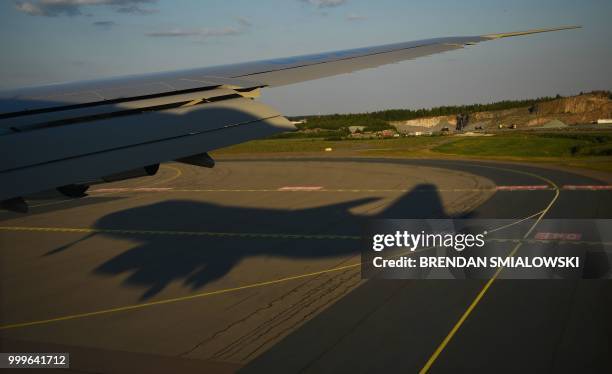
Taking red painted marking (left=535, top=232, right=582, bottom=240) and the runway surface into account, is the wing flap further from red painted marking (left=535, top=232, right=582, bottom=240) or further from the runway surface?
red painted marking (left=535, top=232, right=582, bottom=240)

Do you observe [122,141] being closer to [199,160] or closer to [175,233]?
[199,160]

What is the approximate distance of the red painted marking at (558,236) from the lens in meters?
23.0

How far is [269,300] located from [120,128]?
11.5 m

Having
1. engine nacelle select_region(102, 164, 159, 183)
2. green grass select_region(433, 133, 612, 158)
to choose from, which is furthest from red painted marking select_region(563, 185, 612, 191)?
engine nacelle select_region(102, 164, 159, 183)

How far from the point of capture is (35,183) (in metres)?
4.54

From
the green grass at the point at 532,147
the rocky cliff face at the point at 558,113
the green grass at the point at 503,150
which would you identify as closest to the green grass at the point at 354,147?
the green grass at the point at 503,150

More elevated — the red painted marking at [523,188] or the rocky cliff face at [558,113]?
the rocky cliff face at [558,113]

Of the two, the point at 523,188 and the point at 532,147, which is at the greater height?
the point at 532,147

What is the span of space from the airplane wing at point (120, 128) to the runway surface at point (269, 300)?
0.86 m

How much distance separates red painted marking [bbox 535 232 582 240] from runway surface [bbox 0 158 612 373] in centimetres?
382

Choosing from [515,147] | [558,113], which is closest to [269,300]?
[515,147]

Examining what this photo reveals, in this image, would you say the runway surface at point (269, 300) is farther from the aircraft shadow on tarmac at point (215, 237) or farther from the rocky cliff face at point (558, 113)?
the rocky cliff face at point (558, 113)

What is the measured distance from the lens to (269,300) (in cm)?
1631

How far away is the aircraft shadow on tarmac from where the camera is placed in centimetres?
1991
